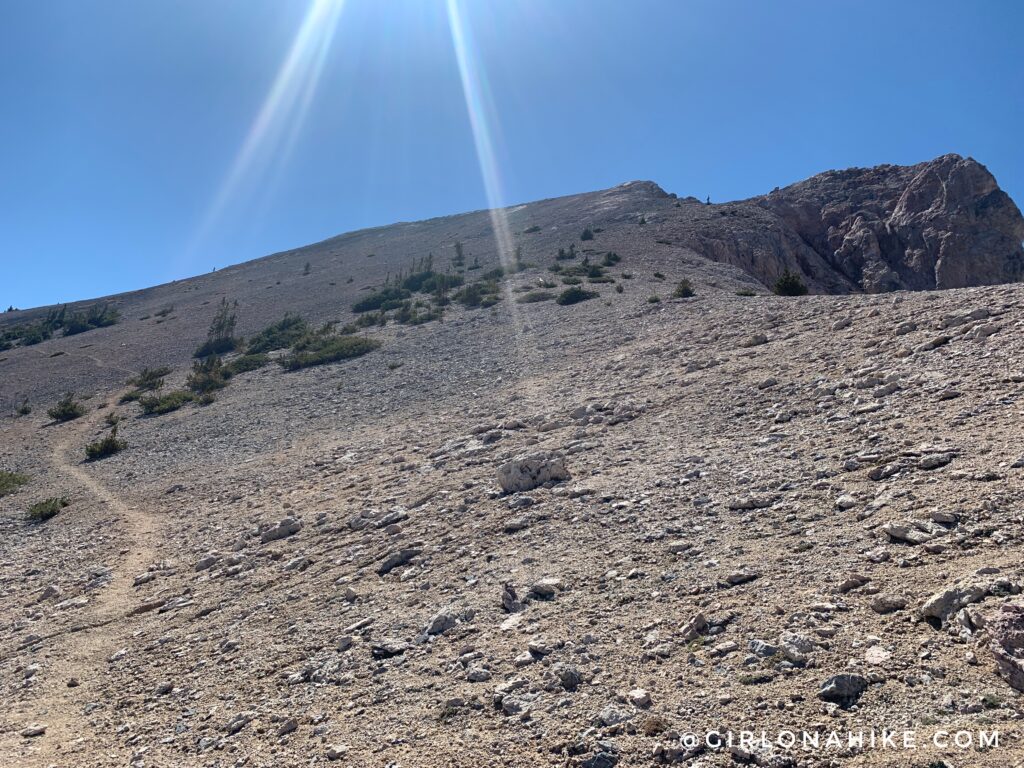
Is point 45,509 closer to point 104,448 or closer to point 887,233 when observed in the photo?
point 104,448

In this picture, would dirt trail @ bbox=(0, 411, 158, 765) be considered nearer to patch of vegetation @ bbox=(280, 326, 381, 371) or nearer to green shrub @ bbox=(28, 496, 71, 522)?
green shrub @ bbox=(28, 496, 71, 522)

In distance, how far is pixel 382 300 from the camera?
3762 centimetres

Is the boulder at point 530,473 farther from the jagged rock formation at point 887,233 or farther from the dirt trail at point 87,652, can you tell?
the jagged rock formation at point 887,233

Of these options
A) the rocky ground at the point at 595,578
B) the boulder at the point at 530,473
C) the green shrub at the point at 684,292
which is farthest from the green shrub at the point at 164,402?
the boulder at the point at 530,473

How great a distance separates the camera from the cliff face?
39875mm

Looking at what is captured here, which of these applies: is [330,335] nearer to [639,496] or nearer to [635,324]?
[635,324]

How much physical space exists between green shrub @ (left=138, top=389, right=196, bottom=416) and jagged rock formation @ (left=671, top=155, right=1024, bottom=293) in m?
29.1

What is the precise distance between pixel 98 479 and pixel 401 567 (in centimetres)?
1376

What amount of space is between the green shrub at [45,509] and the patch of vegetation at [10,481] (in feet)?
9.79

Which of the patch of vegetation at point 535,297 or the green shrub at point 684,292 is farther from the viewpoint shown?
the patch of vegetation at point 535,297

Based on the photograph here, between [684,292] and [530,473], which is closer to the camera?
[530,473]

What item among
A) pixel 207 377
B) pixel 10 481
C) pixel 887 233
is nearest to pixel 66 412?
pixel 207 377

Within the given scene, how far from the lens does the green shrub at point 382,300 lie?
119 ft

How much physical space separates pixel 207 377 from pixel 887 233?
1657 inches
